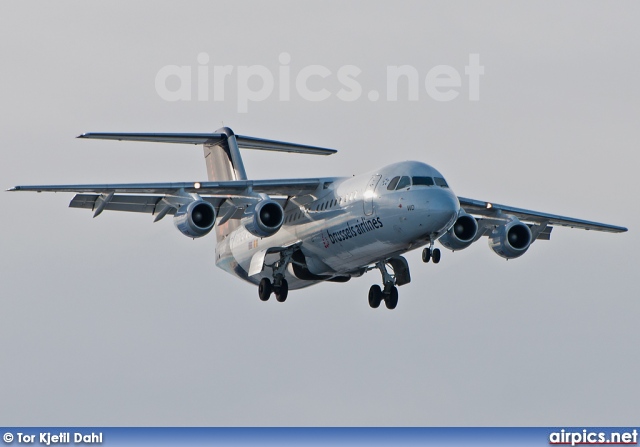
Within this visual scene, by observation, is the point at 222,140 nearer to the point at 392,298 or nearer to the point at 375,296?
the point at 375,296

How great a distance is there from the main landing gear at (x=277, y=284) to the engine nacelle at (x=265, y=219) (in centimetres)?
166

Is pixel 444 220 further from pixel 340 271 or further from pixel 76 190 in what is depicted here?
pixel 76 190

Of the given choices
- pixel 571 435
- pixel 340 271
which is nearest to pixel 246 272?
pixel 340 271

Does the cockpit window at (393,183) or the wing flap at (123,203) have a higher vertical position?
the wing flap at (123,203)

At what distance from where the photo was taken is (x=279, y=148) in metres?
33.2

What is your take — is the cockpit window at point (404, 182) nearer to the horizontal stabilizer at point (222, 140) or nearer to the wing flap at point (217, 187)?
the wing flap at point (217, 187)

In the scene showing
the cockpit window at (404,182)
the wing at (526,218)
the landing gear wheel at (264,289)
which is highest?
the wing at (526,218)

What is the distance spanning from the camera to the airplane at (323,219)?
27.4 m

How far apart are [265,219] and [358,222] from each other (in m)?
1.93

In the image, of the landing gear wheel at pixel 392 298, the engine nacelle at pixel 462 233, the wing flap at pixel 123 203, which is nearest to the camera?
the wing flap at pixel 123 203

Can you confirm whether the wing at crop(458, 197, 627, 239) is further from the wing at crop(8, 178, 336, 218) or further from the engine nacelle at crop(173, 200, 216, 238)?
the engine nacelle at crop(173, 200, 216, 238)

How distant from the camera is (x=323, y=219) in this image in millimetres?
29266

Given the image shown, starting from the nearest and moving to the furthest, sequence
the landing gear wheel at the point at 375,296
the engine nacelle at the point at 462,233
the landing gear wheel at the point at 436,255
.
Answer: the landing gear wheel at the point at 436,255 < the engine nacelle at the point at 462,233 < the landing gear wheel at the point at 375,296

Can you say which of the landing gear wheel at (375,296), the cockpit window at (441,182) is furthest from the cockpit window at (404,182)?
the landing gear wheel at (375,296)
